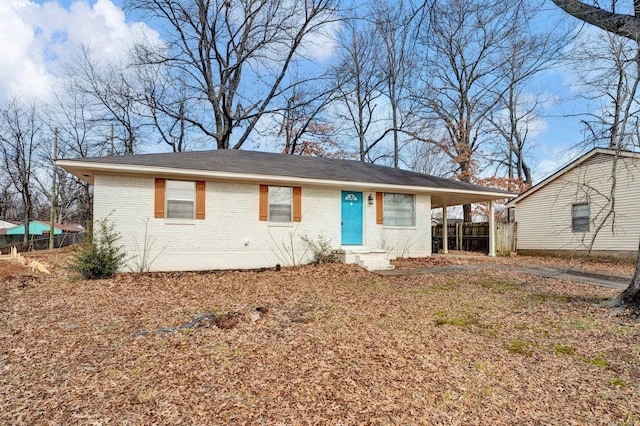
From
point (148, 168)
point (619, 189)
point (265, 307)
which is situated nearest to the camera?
point (265, 307)

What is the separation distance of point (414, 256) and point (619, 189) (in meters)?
7.80

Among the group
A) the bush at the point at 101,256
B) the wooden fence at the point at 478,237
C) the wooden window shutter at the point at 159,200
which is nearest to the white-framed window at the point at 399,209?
the wooden fence at the point at 478,237

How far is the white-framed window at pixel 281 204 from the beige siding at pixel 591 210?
26.9 feet

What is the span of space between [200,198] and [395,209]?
670 centimetres

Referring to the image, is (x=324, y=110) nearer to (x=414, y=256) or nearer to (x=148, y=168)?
(x=414, y=256)

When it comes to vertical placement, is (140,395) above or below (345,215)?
below

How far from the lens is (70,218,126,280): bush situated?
789 cm

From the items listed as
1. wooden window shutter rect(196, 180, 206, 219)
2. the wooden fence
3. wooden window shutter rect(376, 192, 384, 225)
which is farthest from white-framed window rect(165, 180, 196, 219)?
the wooden fence

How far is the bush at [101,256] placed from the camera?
7.89 m

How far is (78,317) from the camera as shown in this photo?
4.94 meters

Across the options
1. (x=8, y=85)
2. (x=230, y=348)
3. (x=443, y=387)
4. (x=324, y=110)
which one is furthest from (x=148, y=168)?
(x=8, y=85)

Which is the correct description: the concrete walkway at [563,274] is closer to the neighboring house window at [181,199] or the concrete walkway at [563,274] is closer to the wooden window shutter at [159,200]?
the neighboring house window at [181,199]

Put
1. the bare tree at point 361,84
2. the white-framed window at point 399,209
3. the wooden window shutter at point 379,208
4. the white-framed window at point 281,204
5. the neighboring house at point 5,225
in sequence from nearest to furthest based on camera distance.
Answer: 1. the white-framed window at point 281,204
2. the wooden window shutter at point 379,208
3. the white-framed window at point 399,209
4. the bare tree at point 361,84
5. the neighboring house at point 5,225

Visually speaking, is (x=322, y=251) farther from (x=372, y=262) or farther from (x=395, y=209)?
(x=395, y=209)
